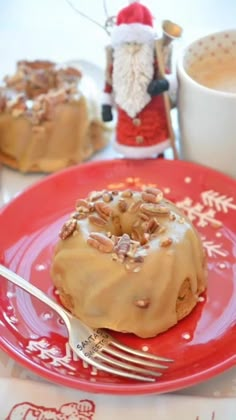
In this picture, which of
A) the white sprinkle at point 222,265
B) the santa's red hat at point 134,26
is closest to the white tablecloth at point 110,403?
the white sprinkle at point 222,265

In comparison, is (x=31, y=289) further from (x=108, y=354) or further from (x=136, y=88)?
(x=136, y=88)

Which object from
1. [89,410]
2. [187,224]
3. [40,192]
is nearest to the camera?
[89,410]

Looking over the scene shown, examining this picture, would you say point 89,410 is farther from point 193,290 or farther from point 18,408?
point 193,290

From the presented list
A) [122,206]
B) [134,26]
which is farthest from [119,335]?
[134,26]

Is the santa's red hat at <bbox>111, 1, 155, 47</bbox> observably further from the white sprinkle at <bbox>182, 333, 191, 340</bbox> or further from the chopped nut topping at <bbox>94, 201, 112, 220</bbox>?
the white sprinkle at <bbox>182, 333, 191, 340</bbox>

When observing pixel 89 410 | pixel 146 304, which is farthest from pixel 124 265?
pixel 89 410

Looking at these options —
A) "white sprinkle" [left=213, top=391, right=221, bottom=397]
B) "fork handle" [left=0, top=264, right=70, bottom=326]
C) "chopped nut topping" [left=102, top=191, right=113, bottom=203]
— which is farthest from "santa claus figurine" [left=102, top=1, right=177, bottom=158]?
"white sprinkle" [left=213, top=391, right=221, bottom=397]

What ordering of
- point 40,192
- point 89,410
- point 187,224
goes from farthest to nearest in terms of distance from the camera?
point 40,192
point 187,224
point 89,410
